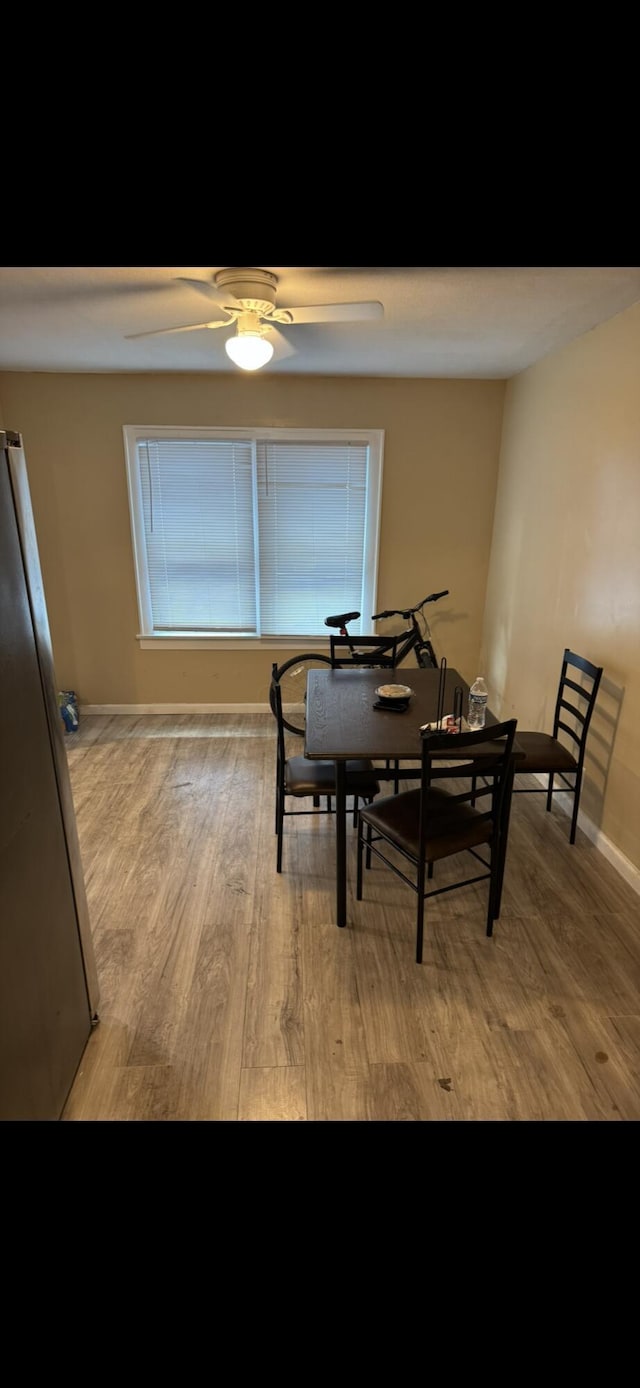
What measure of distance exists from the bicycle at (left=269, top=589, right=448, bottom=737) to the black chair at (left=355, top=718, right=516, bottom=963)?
1142mm

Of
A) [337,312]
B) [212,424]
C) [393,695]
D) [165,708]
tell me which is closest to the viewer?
[337,312]

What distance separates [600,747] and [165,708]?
3.07m

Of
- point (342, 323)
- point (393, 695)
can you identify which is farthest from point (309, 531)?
point (393, 695)

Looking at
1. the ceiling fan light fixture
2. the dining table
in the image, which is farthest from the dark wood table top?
the ceiling fan light fixture

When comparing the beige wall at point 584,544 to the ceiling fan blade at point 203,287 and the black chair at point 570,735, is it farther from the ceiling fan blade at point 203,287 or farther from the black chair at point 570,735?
the ceiling fan blade at point 203,287

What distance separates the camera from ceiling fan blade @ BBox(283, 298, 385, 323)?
207 centimetres

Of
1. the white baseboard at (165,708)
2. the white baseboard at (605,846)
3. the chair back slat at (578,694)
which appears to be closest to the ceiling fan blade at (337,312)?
the chair back slat at (578,694)

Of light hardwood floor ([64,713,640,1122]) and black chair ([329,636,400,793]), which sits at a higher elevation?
black chair ([329,636,400,793])

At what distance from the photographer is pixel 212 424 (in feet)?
13.4

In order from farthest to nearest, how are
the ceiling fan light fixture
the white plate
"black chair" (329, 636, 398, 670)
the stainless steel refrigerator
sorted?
1. "black chair" (329, 636, 398, 670)
2. the white plate
3. the ceiling fan light fixture
4. the stainless steel refrigerator

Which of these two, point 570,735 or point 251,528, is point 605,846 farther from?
point 251,528

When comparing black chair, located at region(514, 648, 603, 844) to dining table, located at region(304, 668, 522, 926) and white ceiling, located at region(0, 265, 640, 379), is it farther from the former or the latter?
white ceiling, located at region(0, 265, 640, 379)

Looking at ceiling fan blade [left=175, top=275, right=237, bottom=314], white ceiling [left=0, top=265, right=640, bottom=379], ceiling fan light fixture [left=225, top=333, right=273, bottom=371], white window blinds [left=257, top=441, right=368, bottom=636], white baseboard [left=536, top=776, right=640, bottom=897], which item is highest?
white ceiling [left=0, top=265, right=640, bottom=379]

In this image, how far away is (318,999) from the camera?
1992mm
